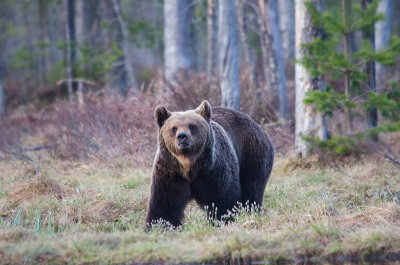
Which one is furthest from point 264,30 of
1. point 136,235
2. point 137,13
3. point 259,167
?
point 137,13

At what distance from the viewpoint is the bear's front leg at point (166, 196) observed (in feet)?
20.1

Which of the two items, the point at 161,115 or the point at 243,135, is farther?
the point at 243,135

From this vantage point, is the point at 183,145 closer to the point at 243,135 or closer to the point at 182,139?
the point at 182,139

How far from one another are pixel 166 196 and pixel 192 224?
1.75 feet

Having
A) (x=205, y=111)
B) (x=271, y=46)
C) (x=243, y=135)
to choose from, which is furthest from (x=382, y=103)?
(x=271, y=46)

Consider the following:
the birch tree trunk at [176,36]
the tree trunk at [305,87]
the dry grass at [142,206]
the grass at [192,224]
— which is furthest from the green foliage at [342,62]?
the birch tree trunk at [176,36]

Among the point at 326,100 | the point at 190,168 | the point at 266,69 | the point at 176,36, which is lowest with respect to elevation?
the point at 190,168

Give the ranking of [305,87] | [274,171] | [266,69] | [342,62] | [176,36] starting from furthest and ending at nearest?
[176,36]
[266,69]
[305,87]
[274,171]
[342,62]

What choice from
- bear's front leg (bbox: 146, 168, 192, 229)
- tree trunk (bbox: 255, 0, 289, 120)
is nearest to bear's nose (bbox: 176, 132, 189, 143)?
bear's front leg (bbox: 146, 168, 192, 229)

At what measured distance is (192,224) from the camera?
252 inches

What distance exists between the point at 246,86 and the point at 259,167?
615 cm

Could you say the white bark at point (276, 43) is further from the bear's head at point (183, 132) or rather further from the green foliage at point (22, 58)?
the green foliage at point (22, 58)

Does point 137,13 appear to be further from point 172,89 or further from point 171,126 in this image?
point 171,126

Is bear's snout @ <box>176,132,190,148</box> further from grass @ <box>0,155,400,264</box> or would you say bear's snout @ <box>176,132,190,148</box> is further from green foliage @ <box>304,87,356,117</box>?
→ green foliage @ <box>304,87,356,117</box>
